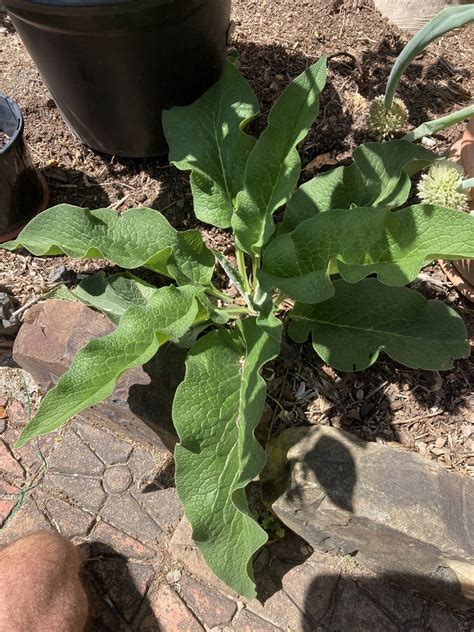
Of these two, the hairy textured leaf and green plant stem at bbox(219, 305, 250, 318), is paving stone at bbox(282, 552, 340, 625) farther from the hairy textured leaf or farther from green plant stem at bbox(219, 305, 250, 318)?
the hairy textured leaf

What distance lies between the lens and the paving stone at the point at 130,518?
189 centimetres

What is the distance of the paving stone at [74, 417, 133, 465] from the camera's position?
6.63ft

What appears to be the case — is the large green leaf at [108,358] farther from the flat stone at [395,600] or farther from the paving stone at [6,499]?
the flat stone at [395,600]

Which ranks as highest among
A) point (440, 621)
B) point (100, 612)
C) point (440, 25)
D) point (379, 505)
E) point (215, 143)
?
point (440, 25)

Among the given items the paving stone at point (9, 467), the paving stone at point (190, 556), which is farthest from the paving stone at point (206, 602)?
the paving stone at point (9, 467)

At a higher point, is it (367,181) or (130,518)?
(367,181)

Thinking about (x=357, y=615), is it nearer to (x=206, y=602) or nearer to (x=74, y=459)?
(x=206, y=602)

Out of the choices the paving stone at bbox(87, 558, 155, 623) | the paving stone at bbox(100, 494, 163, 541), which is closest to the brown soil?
the paving stone at bbox(100, 494, 163, 541)

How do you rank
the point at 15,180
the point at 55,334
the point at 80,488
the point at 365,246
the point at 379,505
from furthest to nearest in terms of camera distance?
the point at 15,180 < the point at 80,488 < the point at 55,334 < the point at 379,505 < the point at 365,246

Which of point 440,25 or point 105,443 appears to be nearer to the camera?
point 440,25

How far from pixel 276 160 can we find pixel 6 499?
1504 mm

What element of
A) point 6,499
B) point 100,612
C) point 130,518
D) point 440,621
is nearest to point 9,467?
point 6,499

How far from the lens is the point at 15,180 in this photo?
2.11 meters

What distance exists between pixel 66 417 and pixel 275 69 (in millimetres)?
1925
